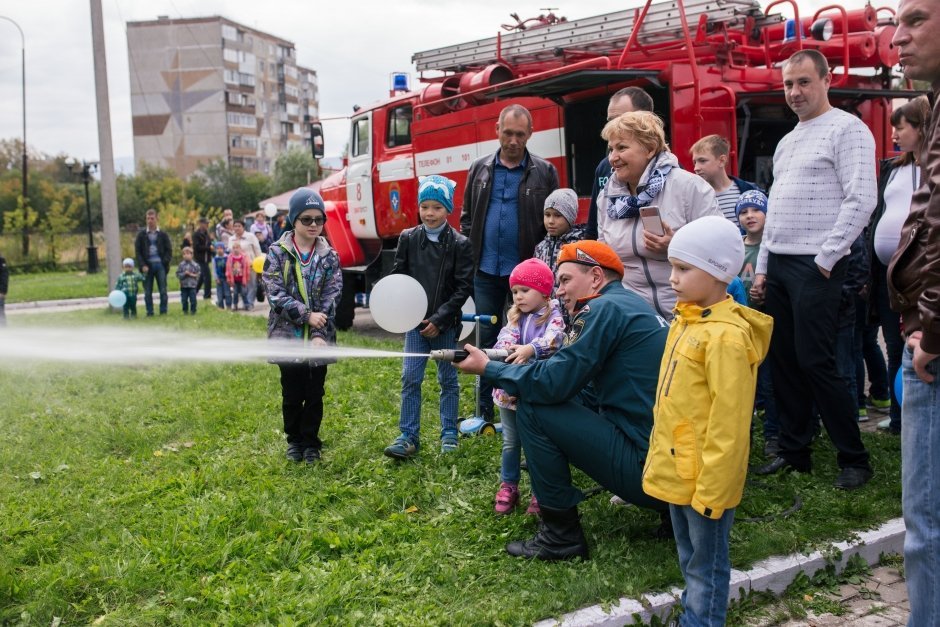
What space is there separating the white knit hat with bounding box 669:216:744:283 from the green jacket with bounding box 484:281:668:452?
→ 64cm

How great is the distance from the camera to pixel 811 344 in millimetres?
4723

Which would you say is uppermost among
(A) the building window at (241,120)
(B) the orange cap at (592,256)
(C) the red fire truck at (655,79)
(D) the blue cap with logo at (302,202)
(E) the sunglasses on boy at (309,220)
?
(A) the building window at (241,120)

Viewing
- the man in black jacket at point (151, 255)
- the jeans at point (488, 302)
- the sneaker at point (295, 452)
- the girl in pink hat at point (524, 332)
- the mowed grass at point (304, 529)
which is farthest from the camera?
the man in black jacket at point (151, 255)

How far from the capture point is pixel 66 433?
22.2 feet

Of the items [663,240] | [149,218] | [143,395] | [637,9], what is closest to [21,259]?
[149,218]

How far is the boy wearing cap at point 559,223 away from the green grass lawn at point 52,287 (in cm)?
1559

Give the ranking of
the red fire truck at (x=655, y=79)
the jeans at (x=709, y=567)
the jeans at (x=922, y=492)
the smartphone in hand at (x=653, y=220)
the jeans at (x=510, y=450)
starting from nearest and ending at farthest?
1. the jeans at (x=922, y=492)
2. the jeans at (x=709, y=567)
3. the smartphone in hand at (x=653, y=220)
4. the jeans at (x=510, y=450)
5. the red fire truck at (x=655, y=79)

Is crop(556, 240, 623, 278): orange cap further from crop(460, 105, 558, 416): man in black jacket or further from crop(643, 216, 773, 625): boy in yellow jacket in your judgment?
crop(460, 105, 558, 416): man in black jacket

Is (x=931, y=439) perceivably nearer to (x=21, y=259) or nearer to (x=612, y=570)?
(x=612, y=570)

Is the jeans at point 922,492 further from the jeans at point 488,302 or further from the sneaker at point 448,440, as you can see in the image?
the jeans at point 488,302

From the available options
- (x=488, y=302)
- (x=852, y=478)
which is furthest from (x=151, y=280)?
(x=852, y=478)

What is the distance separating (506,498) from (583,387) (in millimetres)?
1057

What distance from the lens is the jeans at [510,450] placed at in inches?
183

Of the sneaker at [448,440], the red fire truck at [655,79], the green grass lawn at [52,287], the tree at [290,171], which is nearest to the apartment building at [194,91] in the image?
the tree at [290,171]
